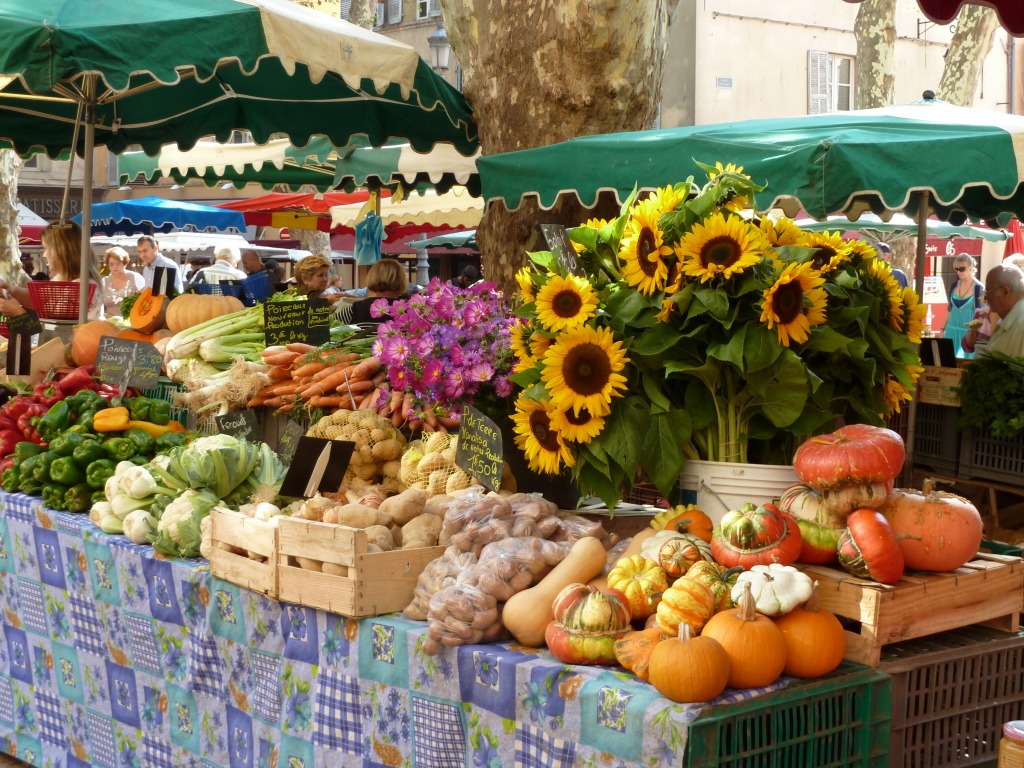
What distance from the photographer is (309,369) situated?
432cm

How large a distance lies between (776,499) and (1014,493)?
3.44 metres

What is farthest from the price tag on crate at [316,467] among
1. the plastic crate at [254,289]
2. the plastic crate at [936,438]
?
the plastic crate at [254,289]

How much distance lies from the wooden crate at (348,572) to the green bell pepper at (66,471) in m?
1.54

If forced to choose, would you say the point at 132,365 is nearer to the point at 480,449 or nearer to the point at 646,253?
the point at 480,449

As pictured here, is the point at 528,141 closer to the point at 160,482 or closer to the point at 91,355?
the point at 91,355

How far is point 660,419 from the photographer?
9.60 ft

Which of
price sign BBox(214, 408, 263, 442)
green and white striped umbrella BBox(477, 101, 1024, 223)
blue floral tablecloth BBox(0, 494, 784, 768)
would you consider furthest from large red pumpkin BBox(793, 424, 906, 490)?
price sign BBox(214, 408, 263, 442)

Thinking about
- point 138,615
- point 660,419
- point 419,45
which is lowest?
point 138,615

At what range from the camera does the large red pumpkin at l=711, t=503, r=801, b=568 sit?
99.8 inches

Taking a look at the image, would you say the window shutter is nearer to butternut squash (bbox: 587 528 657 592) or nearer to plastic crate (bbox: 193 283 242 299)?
plastic crate (bbox: 193 283 242 299)

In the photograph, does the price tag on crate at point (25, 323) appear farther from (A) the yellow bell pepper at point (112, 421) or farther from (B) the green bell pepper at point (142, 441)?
(B) the green bell pepper at point (142, 441)

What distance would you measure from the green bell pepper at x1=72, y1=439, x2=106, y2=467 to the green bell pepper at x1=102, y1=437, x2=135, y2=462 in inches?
1.2

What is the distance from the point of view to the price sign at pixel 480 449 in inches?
124

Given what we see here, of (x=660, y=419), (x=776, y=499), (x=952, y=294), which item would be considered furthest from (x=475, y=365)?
(x=952, y=294)
